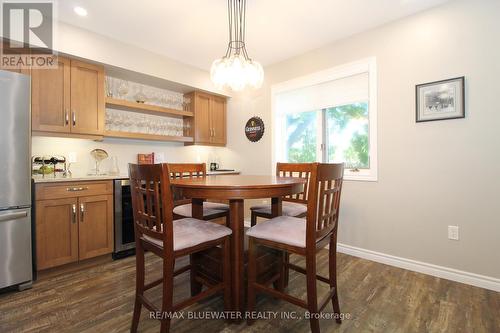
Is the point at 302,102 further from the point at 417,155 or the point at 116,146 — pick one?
the point at 116,146

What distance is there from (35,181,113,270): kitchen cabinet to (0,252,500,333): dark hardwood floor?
0.73ft

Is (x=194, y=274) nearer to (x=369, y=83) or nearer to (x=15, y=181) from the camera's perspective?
(x=15, y=181)

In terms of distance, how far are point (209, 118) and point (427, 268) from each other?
3385 millimetres

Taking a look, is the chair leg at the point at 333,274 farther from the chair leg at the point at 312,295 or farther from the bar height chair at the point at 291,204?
the bar height chair at the point at 291,204

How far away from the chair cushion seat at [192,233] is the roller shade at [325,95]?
7.17 ft

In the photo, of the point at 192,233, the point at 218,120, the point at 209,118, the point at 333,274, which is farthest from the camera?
the point at 218,120

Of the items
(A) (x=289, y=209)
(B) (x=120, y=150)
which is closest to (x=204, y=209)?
(A) (x=289, y=209)

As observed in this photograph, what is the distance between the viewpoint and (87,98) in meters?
2.69

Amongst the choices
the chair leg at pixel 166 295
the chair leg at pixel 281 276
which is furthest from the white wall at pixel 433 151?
the chair leg at pixel 166 295

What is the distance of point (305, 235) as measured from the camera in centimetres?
142

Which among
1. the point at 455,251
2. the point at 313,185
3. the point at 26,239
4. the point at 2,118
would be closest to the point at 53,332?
the point at 26,239

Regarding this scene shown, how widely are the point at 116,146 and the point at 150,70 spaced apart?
1.11 metres

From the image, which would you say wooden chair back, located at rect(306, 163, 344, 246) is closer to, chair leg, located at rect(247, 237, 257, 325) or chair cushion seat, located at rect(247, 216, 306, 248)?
chair cushion seat, located at rect(247, 216, 306, 248)

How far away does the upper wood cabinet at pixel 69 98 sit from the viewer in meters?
2.39
